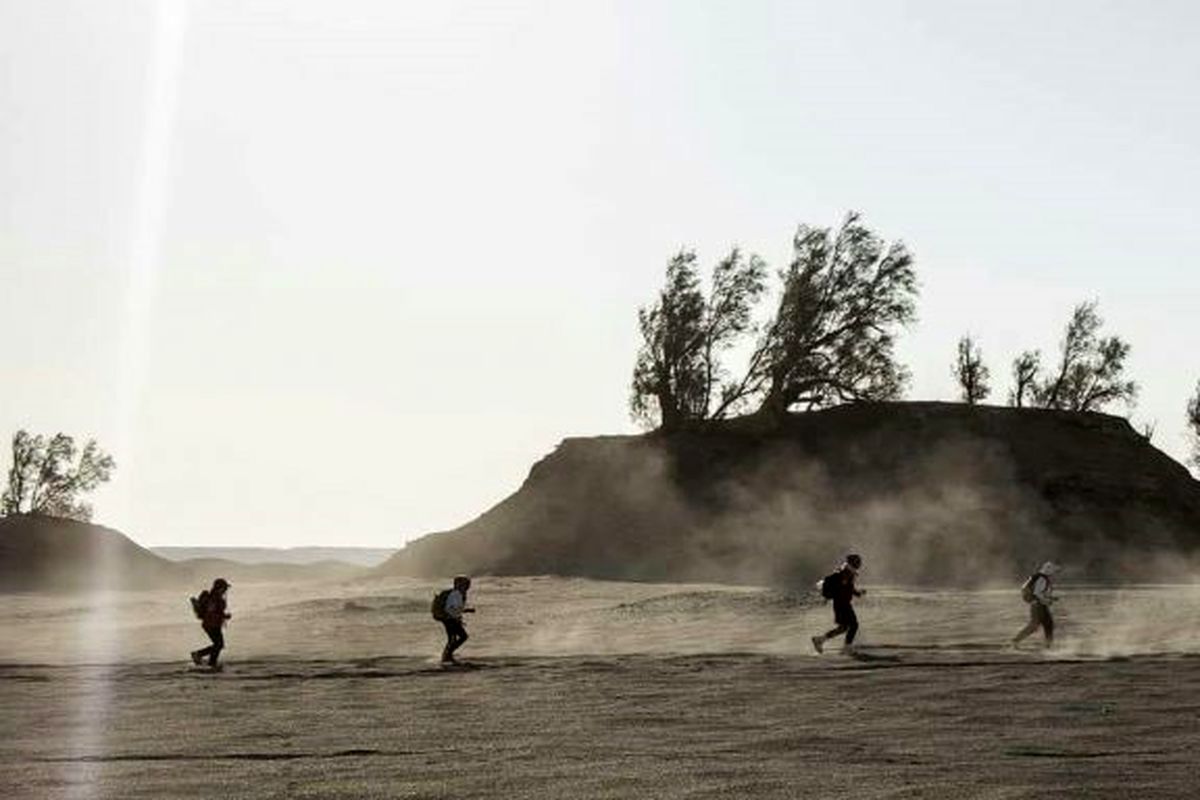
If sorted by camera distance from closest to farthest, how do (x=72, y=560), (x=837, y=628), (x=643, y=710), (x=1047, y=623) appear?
(x=643, y=710), (x=1047, y=623), (x=837, y=628), (x=72, y=560)

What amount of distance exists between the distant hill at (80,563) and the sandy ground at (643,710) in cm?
5172

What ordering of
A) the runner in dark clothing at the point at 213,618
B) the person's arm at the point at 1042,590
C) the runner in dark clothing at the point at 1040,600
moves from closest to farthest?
the runner in dark clothing at the point at 1040,600, the person's arm at the point at 1042,590, the runner in dark clothing at the point at 213,618

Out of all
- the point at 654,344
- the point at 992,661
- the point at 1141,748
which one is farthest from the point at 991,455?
the point at 1141,748

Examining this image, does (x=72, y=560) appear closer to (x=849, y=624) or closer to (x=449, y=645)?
(x=449, y=645)

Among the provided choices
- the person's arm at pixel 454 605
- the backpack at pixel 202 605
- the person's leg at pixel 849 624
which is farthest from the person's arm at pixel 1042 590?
the backpack at pixel 202 605

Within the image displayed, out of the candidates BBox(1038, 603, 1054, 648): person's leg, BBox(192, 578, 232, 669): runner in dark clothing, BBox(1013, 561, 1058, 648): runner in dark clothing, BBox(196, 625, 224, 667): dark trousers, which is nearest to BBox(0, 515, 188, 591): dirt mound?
BBox(192, 578, 232, 669): runner in dark clothing

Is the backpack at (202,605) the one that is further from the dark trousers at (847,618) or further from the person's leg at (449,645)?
the dark trousers at (847,618)

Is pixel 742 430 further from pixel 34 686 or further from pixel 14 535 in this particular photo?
pixel 34 686

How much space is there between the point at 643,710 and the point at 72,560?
258 feet

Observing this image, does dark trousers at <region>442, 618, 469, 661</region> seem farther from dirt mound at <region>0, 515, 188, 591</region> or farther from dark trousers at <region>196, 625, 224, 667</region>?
dirt mound at <region>0, 515, 188, 591</region>

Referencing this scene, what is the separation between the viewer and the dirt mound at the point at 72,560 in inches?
3386

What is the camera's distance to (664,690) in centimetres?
2116

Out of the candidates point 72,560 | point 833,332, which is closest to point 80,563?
point 72,560

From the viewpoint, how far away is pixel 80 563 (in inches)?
3551
